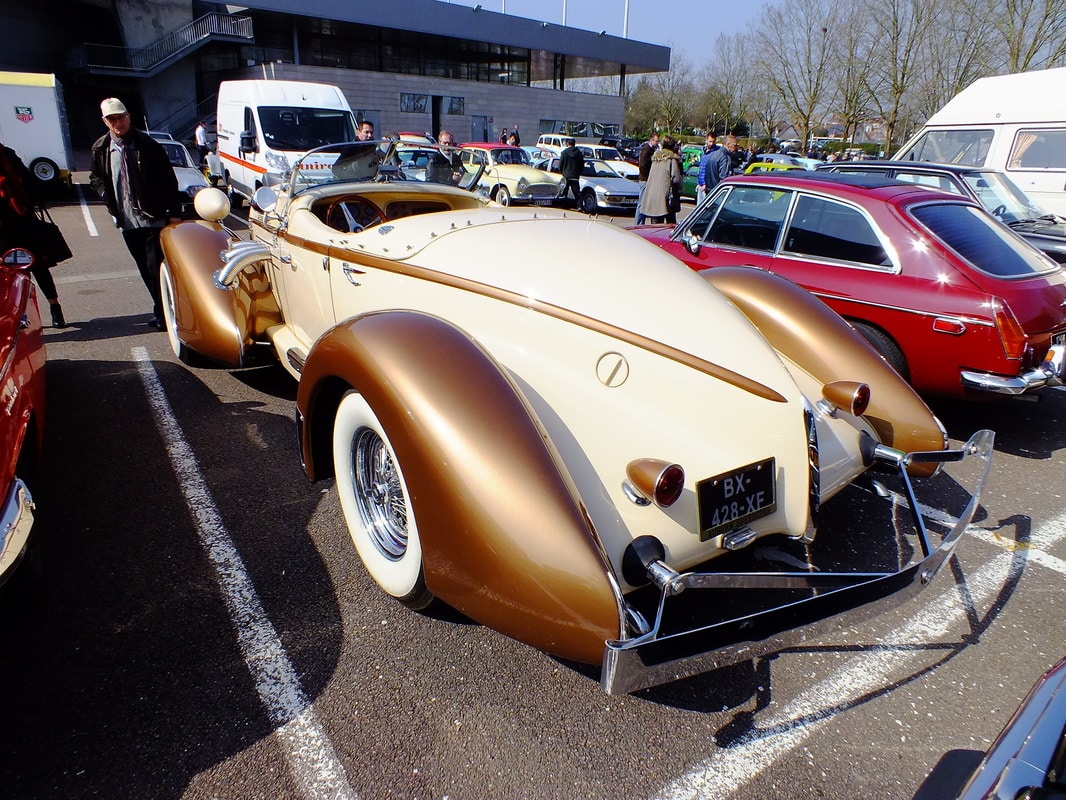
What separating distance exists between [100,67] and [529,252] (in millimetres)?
35930

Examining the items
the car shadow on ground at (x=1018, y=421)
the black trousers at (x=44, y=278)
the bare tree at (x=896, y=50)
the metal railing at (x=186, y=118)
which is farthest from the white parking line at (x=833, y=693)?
the metal railing at (x=186, y=118)

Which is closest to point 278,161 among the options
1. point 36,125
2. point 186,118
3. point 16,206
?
point 36,125

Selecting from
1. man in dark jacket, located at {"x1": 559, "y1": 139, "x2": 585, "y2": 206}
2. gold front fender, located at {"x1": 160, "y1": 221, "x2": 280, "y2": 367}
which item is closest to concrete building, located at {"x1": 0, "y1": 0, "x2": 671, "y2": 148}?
man in dark jacket, located at {"x1": 559, "y1": 139, "x2": 585, "y2": 206}

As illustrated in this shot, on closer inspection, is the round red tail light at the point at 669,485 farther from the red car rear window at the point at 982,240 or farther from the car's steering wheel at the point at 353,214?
the red car rear window at the point at 982,240

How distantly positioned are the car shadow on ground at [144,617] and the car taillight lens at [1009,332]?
3.84m

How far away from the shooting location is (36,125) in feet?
49.5

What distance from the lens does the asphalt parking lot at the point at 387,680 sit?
1.86 meters

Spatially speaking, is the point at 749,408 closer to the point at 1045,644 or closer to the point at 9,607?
the point at 1045,644

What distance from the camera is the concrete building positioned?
30297mm

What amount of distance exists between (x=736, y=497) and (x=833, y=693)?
75 cm

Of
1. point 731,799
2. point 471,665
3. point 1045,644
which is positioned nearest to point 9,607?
point 471,665

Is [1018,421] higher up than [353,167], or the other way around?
[353,167]

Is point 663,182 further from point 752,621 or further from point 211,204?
point 752,621

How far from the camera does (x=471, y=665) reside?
2260 mm
